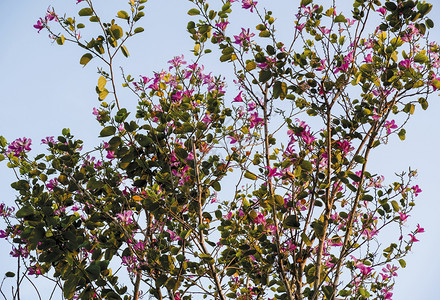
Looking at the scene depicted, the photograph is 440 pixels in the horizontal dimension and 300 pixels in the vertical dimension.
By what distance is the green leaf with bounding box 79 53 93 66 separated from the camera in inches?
112

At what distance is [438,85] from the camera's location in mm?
3053

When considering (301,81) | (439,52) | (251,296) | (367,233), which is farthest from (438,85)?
(251,296)

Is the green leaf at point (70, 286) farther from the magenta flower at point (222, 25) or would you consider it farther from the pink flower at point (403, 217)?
the pink flower at point (403, 217)

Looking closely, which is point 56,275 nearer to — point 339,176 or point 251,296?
point 251,296

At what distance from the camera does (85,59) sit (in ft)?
9.39

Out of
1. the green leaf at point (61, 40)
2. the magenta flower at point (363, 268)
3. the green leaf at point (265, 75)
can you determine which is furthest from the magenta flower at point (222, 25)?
the magenta flower at point (363, 268)

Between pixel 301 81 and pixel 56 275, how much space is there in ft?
7.73

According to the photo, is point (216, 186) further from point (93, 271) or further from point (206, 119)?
point (93, 271)

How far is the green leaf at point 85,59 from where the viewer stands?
2846 millimetres

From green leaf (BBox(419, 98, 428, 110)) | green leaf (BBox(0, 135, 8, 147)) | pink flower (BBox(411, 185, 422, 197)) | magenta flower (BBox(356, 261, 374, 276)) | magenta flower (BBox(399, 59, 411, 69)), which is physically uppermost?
magenta flower (BBox(399, 59, 411, 69))

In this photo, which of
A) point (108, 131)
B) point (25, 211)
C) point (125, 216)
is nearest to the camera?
point (25, 211)

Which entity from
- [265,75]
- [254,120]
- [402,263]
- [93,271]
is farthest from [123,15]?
[402,263]

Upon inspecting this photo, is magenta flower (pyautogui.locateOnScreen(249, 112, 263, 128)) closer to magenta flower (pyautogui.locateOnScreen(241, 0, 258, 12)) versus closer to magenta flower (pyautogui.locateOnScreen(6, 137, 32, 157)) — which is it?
magenta flower (pyautogui.locateOnScreen(241, 0, 258, 12))

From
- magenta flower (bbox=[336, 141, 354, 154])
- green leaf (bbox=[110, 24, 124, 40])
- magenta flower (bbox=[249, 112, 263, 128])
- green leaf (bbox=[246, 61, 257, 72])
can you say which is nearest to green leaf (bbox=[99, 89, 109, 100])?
green leaf (bbox=[110, 24, 124, 40])
